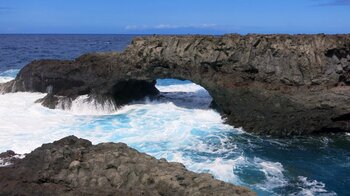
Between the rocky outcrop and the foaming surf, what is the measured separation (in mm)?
1252

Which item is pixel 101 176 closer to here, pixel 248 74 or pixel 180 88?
pixel 248 74

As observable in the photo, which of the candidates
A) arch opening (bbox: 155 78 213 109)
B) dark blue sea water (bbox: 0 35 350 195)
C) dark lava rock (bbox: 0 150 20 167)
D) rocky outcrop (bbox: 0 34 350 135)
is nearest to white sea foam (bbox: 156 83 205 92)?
arch opening (bbox: 155 78 213 109)

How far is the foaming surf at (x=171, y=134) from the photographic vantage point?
15211 millimetres

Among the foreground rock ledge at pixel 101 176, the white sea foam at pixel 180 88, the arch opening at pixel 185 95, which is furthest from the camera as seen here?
the white sea foam at pixel 180 88

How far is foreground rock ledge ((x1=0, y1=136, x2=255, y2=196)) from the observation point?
860 cm

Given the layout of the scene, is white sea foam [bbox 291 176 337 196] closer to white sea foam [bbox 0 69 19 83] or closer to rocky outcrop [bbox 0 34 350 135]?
rocky outcrop [bbox 0 34 350 135]

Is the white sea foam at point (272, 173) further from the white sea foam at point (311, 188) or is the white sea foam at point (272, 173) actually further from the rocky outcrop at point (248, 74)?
the rocky outcrop at point (248, 74)

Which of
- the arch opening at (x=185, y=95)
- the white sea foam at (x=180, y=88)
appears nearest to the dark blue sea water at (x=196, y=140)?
the arch opening at (x=185, y=95)

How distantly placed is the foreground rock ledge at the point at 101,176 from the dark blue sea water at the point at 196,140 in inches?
222

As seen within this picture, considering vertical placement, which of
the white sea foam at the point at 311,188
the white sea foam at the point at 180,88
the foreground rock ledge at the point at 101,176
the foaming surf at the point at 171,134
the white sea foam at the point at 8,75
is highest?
the foreground rock ledge at the point at 101,176

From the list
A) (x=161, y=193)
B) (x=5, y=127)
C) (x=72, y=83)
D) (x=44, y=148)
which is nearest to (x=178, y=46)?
(x=72, y=83)

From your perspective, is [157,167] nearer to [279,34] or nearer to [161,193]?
[161,193]

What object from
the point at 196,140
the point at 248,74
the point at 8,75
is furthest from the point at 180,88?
the point at 8,75

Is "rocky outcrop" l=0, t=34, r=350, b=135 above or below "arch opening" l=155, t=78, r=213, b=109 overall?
above
